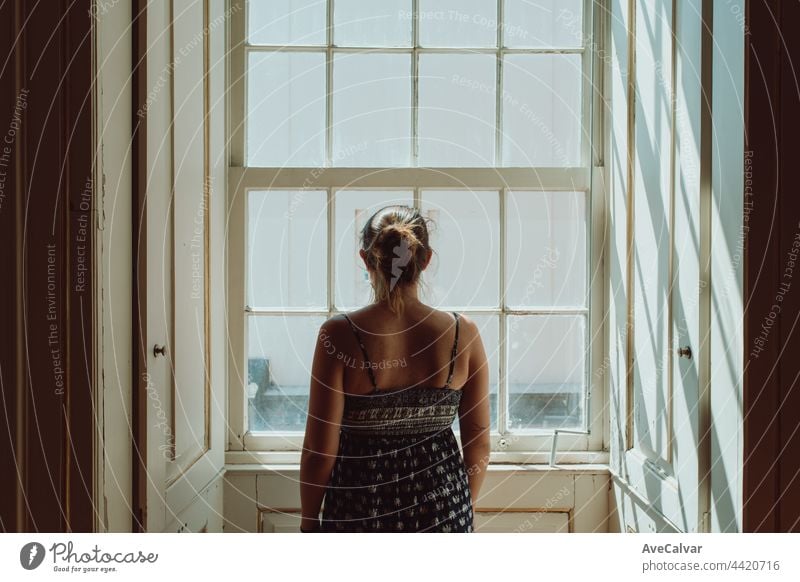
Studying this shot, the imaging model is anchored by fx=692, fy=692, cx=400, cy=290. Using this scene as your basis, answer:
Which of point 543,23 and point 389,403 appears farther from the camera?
point 543,23

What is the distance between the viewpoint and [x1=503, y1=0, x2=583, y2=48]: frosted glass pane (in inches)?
60.6

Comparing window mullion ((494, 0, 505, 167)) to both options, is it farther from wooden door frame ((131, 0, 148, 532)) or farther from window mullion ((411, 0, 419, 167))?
wooden door frame ((131, 0, 148, 532))

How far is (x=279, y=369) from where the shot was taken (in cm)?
157

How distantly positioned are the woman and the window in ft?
1.27

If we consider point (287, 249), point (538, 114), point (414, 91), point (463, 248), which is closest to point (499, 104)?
point (538, 114)

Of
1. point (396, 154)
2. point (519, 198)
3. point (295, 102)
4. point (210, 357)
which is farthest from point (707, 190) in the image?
point (210, 357)

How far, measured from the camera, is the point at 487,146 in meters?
1.55

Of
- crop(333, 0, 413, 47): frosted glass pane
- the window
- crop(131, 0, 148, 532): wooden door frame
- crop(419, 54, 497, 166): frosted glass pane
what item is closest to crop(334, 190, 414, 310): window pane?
the window

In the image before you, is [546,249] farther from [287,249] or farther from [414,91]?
[287,249]

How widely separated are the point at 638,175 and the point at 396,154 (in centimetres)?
52

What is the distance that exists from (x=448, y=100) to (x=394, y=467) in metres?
0.83

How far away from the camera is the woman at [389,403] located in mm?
1127

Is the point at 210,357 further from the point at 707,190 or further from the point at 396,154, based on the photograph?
the point at 707,190

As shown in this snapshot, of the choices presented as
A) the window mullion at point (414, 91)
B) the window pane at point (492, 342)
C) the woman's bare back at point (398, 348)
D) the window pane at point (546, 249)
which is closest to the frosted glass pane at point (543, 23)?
the window mullion at point (414, 91)
